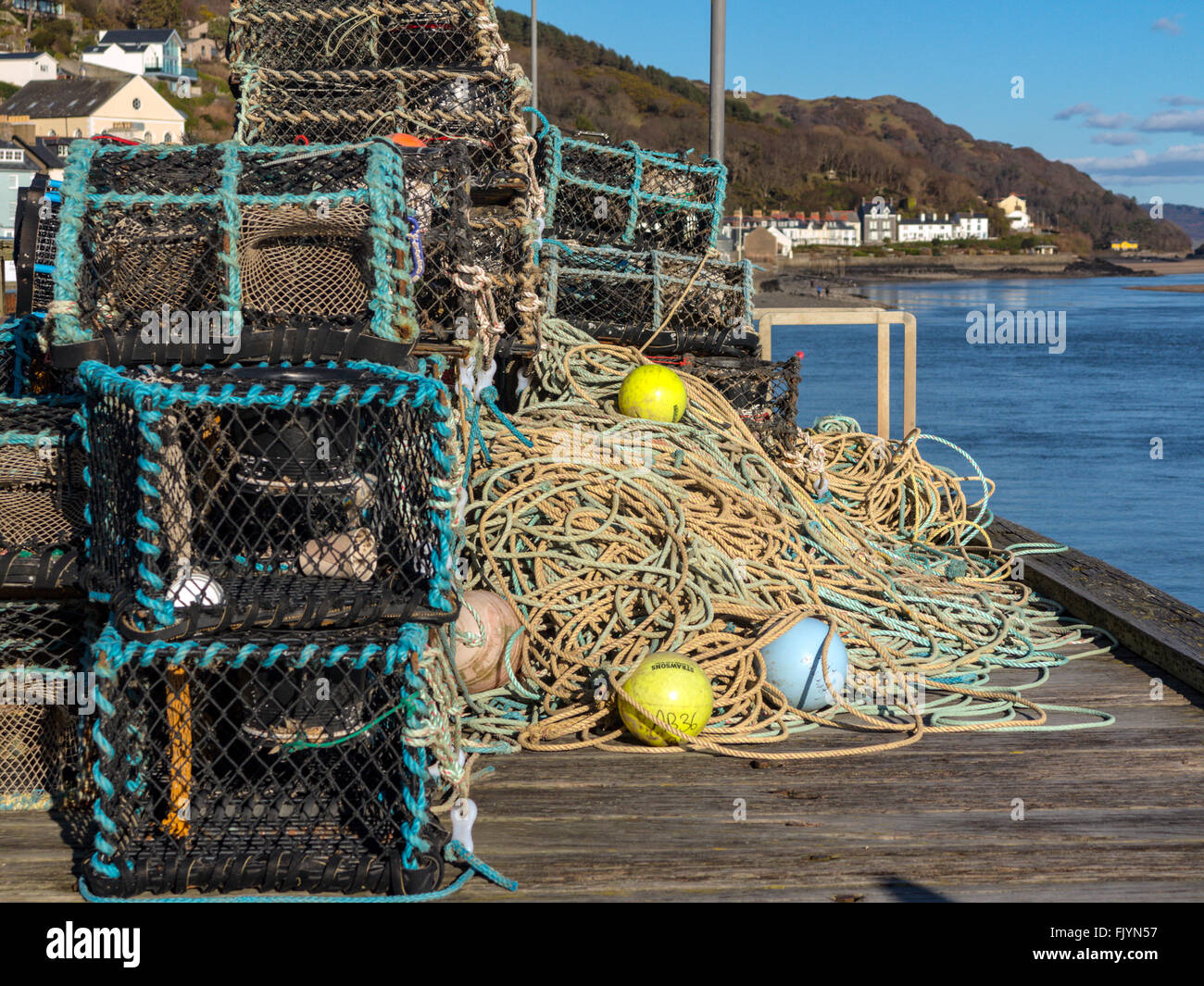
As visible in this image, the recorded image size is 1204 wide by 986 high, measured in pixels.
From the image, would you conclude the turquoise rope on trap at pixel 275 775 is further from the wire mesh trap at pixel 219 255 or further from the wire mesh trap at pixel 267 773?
the wire mesh trap at pixel 219 255

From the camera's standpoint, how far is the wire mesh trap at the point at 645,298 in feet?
18.2

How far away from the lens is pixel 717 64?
291 inches

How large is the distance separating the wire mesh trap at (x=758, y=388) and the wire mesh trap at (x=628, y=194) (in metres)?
0.67

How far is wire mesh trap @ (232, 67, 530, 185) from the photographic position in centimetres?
438

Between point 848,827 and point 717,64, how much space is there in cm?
558

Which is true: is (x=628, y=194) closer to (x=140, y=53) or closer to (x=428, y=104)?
(x=428, y=104)

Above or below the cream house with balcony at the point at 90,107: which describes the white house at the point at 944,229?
above

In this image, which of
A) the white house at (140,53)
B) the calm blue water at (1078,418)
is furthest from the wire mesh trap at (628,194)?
the white house at (140,53)

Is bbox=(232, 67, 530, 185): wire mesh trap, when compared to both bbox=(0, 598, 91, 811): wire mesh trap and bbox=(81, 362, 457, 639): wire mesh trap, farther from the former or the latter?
bbox=(0, 598, 91, 811): wire mesh trap

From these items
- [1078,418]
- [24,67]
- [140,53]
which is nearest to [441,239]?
[1078,418]

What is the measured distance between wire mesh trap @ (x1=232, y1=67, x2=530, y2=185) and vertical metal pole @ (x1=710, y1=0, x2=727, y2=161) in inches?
118

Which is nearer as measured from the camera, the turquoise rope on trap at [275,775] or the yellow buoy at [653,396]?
the turquoise rope on trap at [275,775]
